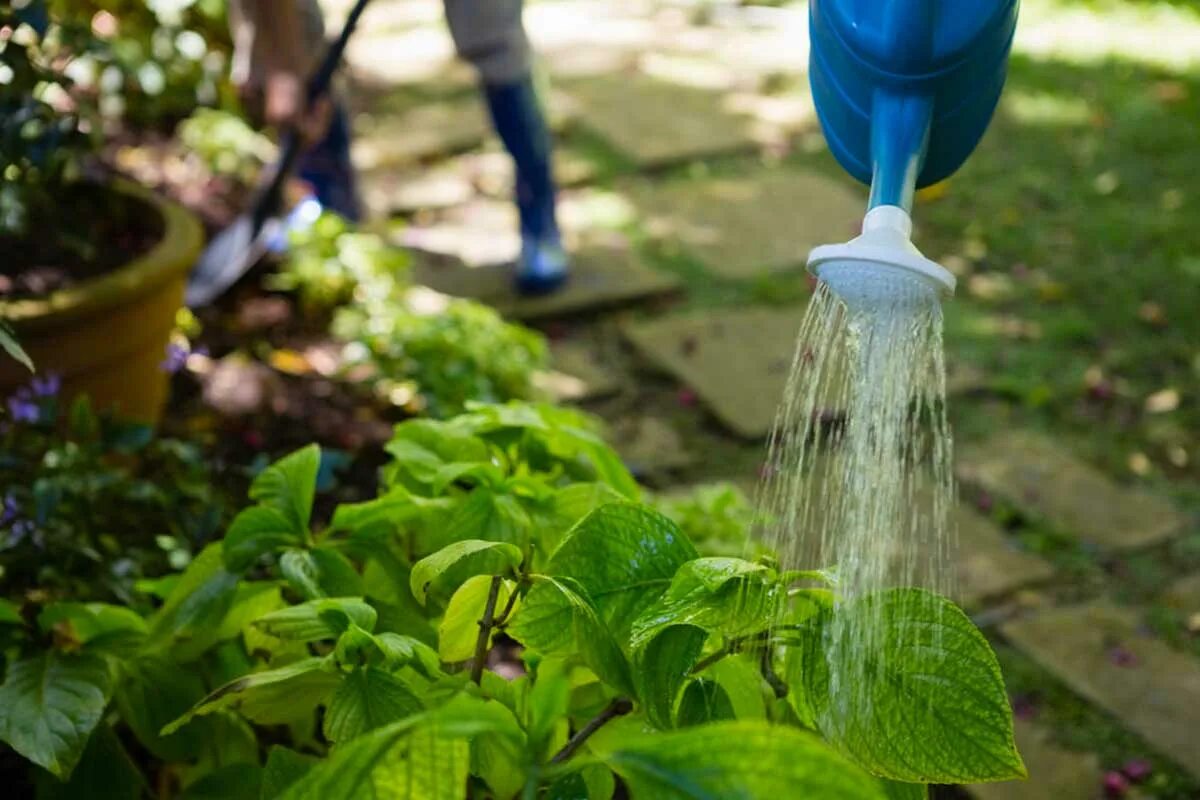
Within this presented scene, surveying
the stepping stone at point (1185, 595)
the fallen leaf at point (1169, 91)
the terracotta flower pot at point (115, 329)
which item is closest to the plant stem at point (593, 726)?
the terracotta flower pot at point (115, 329)

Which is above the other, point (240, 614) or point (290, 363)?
point (240, 614)

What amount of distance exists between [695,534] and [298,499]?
769 mm

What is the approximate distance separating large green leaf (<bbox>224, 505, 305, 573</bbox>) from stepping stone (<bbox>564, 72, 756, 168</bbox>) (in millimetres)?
3174

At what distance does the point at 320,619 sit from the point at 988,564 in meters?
1.73

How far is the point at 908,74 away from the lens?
3.83 ft

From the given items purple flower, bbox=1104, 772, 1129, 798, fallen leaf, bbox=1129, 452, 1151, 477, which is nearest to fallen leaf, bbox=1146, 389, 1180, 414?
fallen leaf, bbox=1129, 452, 1151, 477

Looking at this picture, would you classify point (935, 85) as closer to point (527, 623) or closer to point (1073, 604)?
point (527, 623)

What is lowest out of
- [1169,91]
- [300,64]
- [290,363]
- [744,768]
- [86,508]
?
[1169,91]

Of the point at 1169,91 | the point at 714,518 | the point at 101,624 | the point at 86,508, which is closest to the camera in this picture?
the point at 101,624

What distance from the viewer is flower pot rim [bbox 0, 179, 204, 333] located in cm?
243

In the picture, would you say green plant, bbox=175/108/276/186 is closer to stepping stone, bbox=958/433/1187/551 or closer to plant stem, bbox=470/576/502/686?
stepping stone, bbox=958/433/1187/551

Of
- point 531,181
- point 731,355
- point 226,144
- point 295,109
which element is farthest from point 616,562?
point 226,144

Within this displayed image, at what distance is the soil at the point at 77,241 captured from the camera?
2.56 m

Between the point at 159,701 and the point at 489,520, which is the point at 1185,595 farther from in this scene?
the point at 159,701
